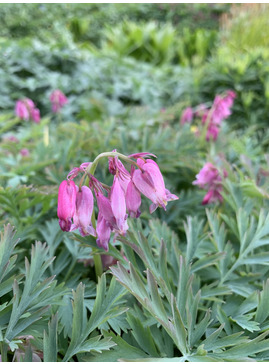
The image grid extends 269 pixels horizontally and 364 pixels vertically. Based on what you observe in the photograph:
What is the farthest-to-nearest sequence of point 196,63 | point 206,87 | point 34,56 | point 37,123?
point 196,63, point 34,56, point 206,87, point 37,123

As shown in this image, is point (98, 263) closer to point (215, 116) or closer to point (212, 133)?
point (212, 133)

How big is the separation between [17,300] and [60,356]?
0.21 m

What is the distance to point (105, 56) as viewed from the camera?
159 inches

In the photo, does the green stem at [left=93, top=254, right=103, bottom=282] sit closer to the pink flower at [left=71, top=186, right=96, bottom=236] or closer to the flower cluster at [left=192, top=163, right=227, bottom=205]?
the pink flower at [left=71, top=186, right=96, bottom=236]

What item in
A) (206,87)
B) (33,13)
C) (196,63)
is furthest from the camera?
(33,13)

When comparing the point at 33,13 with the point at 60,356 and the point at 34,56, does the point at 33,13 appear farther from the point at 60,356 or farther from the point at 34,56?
the point at 60,356

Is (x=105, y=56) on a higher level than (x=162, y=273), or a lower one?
lower

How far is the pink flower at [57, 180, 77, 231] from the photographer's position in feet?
2.41

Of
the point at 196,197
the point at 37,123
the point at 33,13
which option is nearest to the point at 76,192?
the point at 196,197

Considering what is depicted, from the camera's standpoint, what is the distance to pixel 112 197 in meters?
0.75

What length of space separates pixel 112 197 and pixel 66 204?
92mm

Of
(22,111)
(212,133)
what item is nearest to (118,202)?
(212,133)

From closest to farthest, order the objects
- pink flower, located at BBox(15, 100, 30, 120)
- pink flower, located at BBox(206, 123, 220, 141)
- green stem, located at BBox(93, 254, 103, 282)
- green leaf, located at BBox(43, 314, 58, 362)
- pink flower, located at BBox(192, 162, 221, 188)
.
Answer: green leaf, located at BBox(43, 314, 58, 362), green stem, located at BBox(93, 254, 103, 282), pink flower, located at BBox(192, 162, 221, 188), pink flower, located at BBox(206, 123, 220, 141), pink flower, located at BBox(15, 100, 30, 120)

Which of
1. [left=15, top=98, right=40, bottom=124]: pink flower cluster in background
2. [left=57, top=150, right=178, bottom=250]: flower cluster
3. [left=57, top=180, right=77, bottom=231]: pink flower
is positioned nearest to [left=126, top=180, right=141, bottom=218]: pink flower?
[left=57, top=150, right=178, bottom=250]: flower cluster
